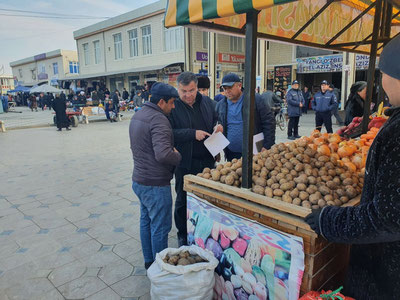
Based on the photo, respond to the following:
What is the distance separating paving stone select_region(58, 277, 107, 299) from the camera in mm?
2686

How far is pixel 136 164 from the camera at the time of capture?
274 cm

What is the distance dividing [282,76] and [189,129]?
767 inches

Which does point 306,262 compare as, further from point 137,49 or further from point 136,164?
point 137,49

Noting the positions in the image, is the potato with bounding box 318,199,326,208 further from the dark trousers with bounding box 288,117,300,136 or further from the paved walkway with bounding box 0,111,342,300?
the dark trousers with bounding box 288,117,300,136

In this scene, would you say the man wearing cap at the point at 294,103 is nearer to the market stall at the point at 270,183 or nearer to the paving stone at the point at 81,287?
the market stall at the point at 270,183

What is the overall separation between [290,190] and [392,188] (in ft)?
3.42

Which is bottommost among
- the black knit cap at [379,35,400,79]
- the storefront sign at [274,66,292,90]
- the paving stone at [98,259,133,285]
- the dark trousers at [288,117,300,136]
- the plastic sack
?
the paving stone at [98,259,133,285]

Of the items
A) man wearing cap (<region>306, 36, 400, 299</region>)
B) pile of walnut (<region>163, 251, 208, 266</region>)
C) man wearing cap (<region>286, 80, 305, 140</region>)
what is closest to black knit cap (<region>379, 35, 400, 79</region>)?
man wearing cap (<region>306, 36, 400, 299</region>)

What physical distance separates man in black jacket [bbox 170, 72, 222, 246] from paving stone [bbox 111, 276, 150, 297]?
649mm

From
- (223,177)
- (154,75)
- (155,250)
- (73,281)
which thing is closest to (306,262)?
(223,177)

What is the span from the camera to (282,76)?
2108 cm

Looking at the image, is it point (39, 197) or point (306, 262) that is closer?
point (306, 262)

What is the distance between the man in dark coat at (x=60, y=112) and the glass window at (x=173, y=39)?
10382 millimetres

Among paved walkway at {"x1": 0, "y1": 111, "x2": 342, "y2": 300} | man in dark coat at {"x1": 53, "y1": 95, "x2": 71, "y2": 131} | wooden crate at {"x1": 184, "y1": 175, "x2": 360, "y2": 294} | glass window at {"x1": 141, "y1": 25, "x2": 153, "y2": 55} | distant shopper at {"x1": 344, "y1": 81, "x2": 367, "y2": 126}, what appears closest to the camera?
wooden crate at {"x1": 184, "y1": 175, "x2": 360, "y2": 294}
